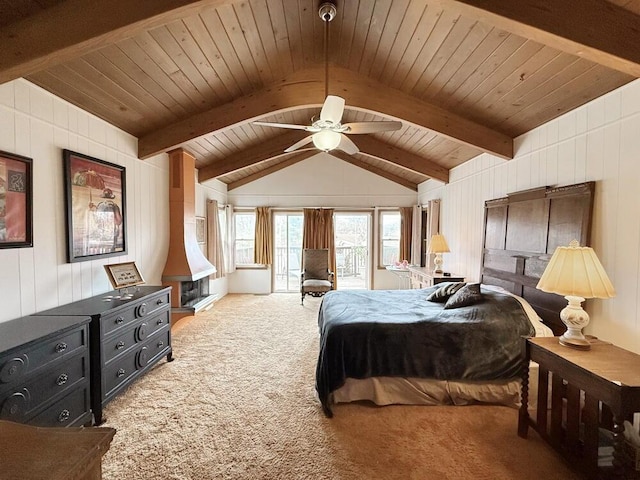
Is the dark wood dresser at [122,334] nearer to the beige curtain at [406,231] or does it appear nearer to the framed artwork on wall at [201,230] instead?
the framed artwork on wall at [201,230]

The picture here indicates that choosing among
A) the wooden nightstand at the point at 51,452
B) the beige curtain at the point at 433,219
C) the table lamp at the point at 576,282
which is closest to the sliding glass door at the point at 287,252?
the beige curtain at the point at 433,219

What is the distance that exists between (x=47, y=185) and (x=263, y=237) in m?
4.67

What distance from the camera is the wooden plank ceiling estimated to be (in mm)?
1904

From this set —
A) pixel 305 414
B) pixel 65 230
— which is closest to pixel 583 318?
pixel 305 414

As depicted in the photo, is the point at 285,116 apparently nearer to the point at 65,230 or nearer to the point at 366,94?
the point at 366,94

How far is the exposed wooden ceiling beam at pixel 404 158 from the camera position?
215 inches

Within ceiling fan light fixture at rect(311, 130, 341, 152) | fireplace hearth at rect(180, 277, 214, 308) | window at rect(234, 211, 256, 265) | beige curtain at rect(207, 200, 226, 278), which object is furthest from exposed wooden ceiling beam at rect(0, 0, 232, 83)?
window at rect(234, 211, 256, 265)

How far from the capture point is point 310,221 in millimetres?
7035

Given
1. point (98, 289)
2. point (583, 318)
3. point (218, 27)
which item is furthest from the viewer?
point (98, 289)

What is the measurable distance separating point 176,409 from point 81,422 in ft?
2.04

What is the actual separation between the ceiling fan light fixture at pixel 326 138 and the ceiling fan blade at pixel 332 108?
128 mm

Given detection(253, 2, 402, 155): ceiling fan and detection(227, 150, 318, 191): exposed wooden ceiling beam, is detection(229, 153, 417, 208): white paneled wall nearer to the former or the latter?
detection(227, 150, 318, 191): exposed wooden ceiling beam

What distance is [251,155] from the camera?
5594 mm

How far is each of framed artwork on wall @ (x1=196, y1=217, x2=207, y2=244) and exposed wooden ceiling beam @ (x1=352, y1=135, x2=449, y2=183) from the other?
3071mm
